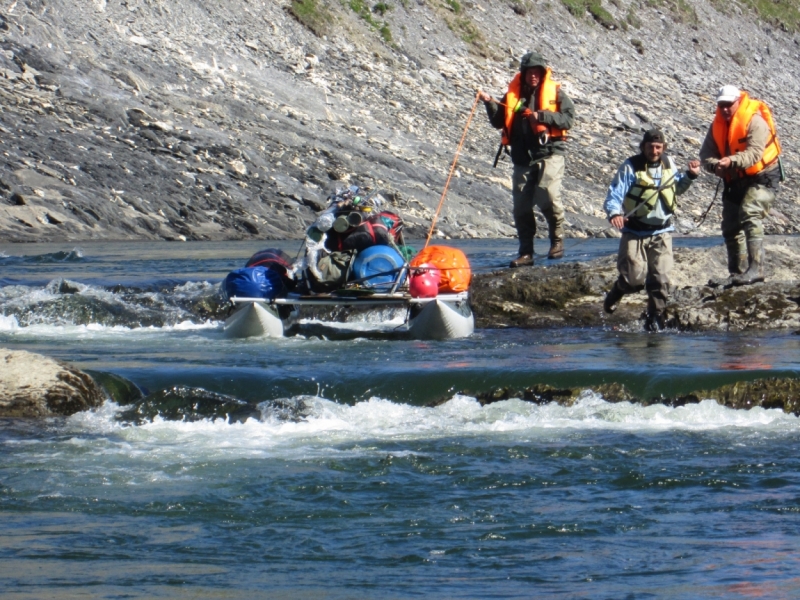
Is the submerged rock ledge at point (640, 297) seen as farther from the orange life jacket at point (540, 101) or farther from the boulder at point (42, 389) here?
the boulder at point (42, 389)

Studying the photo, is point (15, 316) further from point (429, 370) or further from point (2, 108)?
point (2, 108)

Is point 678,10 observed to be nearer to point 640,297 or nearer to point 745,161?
point 640,297

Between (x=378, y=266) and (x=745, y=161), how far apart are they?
12.5 ft

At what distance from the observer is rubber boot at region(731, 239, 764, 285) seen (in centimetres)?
1273

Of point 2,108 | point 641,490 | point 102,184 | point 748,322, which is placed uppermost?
point 2,108

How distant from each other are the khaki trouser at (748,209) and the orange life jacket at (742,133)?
0.21 metres

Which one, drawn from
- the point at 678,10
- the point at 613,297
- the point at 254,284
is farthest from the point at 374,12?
the point at 613,297

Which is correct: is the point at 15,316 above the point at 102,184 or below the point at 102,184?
below

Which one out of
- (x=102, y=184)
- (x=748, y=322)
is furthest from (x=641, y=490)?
(x=102, y=184)

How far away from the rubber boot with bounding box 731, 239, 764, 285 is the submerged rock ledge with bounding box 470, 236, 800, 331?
12cm

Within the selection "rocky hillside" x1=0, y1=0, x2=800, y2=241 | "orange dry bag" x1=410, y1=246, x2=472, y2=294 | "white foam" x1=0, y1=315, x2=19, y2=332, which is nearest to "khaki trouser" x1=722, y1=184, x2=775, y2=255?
"orange dry bag" x1=410, y1=246, x2=472, y2=294

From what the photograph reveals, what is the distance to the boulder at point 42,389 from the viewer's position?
9.30 meters

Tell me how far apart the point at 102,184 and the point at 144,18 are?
932 centimetres

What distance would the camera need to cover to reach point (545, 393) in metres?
9.64
